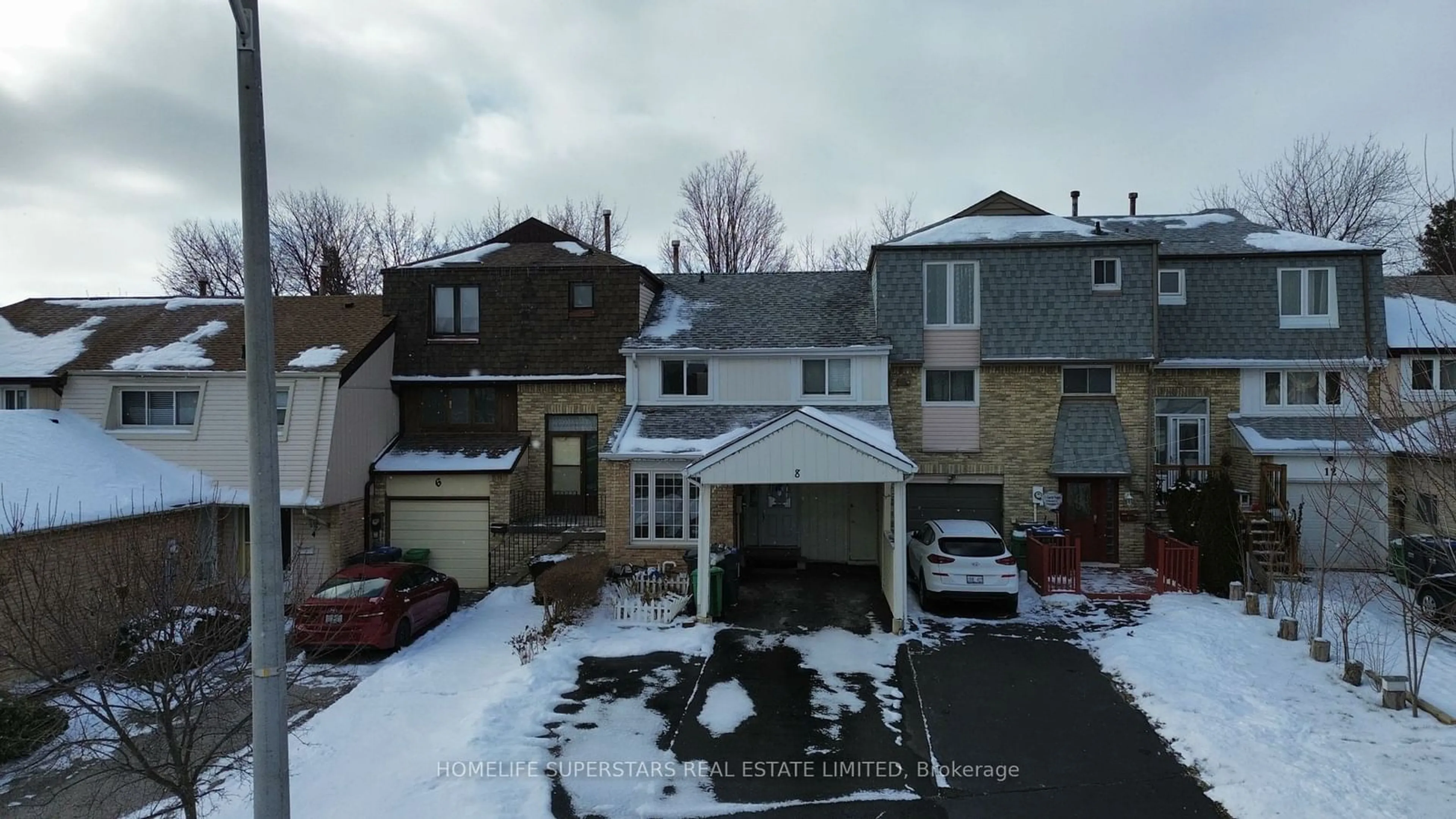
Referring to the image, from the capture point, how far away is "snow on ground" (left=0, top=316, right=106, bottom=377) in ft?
57.1

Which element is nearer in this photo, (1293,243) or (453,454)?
(453,454)

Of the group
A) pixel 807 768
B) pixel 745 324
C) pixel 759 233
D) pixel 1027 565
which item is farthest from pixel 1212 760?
pixel 759 233

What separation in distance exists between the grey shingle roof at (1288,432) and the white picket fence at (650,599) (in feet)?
45.6

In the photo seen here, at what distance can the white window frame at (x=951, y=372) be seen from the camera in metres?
18.5

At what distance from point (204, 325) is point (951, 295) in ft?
62.1

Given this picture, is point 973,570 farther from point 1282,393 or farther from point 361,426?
point 361,426

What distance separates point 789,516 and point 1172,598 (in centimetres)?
833

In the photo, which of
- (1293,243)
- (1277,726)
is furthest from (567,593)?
(1293,243)

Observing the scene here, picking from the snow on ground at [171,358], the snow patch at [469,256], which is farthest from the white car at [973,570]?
the snow on ground at [171,358]

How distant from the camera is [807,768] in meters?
Answer: 8.45

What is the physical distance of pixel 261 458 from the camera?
5.04 metres

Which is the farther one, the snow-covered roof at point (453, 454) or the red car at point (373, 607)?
the snow-covered roof at point (453, 454)

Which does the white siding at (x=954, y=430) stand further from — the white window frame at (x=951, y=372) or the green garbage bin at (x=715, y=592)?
the green garbage bin at (x=715, y=592)

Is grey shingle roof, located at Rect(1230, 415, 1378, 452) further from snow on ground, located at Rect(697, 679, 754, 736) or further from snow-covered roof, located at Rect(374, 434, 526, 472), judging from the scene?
snow-covered roof, located at Rect(374, 434, 526, 472)
